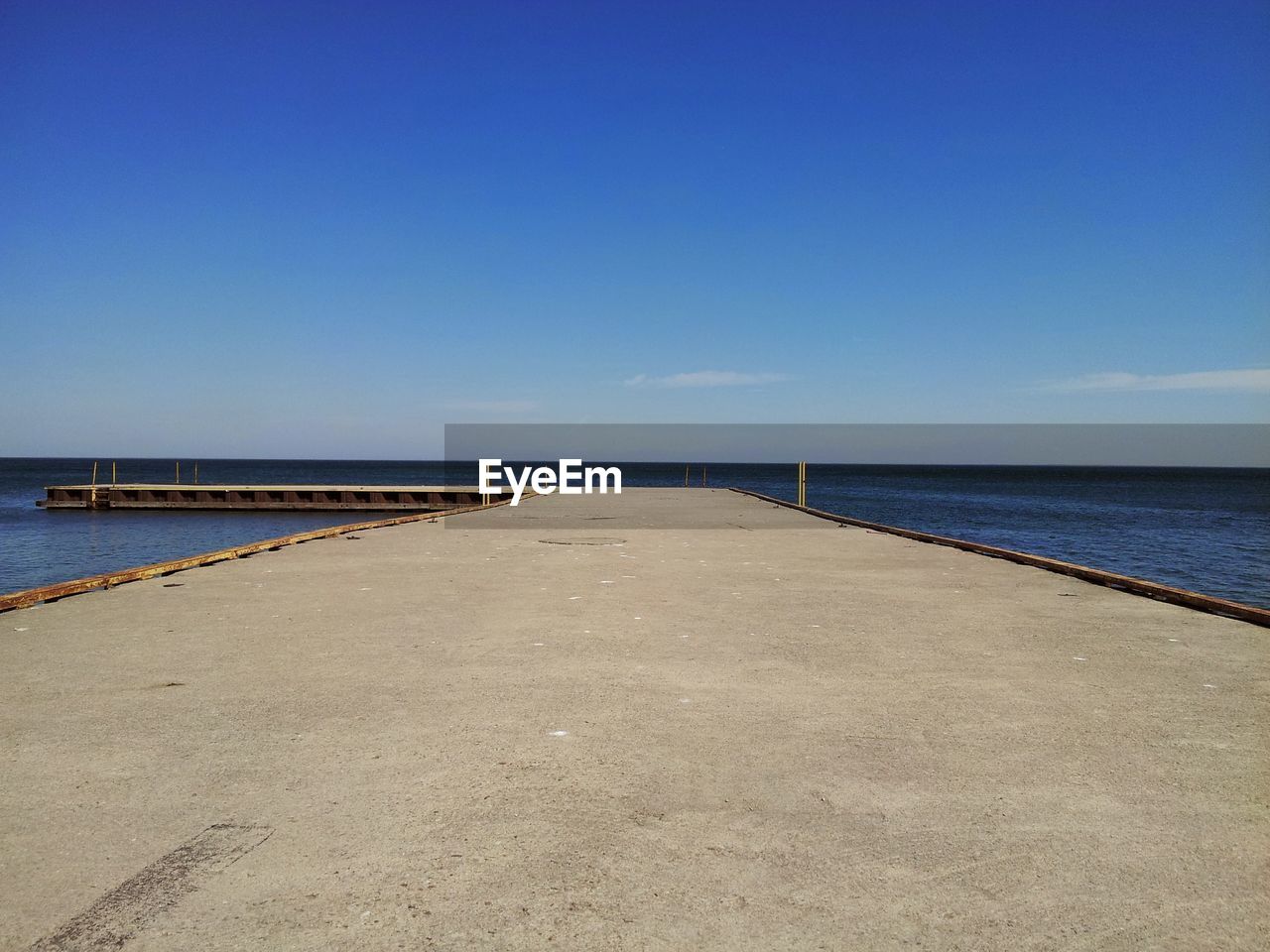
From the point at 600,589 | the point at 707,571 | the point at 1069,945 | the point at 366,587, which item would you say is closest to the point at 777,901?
the point at 1069,945

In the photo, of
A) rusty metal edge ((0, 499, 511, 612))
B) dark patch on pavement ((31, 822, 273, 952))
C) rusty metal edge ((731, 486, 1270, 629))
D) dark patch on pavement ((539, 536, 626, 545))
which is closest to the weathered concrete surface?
dark patch on pavement ((31, 822, 273, 952))

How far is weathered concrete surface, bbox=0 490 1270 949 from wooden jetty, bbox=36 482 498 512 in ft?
120

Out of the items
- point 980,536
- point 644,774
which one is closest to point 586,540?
point 644,774

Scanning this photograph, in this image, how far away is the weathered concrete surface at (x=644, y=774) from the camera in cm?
251

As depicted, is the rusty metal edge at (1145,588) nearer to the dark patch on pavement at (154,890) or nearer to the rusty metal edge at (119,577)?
the dark patch on pavement at (154,890)

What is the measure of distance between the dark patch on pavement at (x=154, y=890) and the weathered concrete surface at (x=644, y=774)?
0.05 m

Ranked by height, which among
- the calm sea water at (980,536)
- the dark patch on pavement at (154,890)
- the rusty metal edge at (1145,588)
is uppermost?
the rusty metal edge at (1145,588)

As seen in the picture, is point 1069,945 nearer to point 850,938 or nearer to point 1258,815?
point 850,938

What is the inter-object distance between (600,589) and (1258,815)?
5.95m

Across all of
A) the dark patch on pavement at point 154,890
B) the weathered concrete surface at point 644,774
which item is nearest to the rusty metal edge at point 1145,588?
the weathered concrete surface at point 644,774

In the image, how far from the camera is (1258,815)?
3170mm

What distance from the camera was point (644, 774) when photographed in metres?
3.54

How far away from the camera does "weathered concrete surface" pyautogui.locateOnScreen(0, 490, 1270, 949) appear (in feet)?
8.22

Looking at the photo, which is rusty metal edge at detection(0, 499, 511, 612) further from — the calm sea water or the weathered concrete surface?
the calm sea water
